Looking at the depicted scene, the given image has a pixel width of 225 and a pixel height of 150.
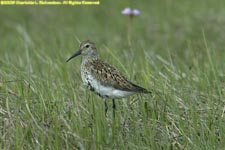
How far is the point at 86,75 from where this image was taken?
587cm

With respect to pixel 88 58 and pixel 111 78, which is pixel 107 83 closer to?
pixel 111 78

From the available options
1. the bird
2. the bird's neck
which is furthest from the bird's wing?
the bird's neck

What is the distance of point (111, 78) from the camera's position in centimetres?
574

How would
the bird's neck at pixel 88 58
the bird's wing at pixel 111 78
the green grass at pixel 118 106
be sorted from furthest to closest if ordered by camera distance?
the bird's neck at pixel 88 58 → the bird's wing at pixel 111 78 → the green grass at pixel 118 106

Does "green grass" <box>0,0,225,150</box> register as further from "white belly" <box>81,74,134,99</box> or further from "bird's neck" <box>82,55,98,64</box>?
"bird's neck" <box>82,55,98,64</box>

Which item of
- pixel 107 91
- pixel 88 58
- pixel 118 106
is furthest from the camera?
pixel 118 106

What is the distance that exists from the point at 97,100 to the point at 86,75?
479mm

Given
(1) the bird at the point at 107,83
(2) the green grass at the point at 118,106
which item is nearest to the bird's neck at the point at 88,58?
(1) the bird at the point at 107,83

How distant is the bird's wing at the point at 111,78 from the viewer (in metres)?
5.66

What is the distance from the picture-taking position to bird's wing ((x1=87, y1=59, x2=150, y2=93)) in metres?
5.66

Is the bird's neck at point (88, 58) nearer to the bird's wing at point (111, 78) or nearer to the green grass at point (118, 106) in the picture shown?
the bird's wing at point (111, 78)

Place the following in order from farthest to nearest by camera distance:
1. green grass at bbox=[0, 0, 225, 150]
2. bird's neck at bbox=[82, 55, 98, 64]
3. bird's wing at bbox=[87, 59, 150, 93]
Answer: bird's neck at bbox=[82, 55, 98, 64] < bird's wing at bbox=[87, 59, 150, 93] < green grass at bbox=[0, 0, 225, 150]

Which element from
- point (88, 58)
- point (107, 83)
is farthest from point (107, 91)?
point (88, 58)

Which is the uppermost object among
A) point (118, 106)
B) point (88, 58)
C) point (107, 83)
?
point (88, 58)
